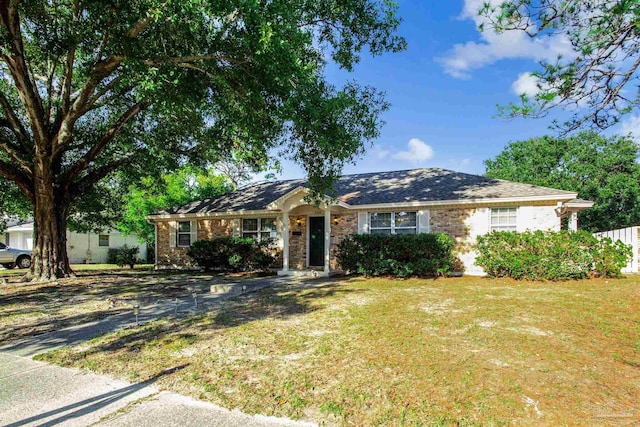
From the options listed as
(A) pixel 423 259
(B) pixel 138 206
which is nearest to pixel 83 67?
(A) pixel 423 259

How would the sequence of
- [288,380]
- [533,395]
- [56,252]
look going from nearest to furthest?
[533,395], [288,380], [56,252]

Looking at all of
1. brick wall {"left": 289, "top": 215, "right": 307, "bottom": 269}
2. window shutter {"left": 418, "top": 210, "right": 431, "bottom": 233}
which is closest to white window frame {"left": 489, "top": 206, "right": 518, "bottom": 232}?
window shutter {"left": 418, "top": 210, "right": 431, "bottom": 233}

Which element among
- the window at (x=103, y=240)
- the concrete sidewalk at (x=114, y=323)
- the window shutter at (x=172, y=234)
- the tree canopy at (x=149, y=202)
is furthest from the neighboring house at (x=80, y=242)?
the concrete sidewalk at (x=114, y=323)

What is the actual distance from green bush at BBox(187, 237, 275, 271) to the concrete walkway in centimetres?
1027

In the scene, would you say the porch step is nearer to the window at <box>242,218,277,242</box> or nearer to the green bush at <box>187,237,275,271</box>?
the green bush at <box>187,237,275,271</box>

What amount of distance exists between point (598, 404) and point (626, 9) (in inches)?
146

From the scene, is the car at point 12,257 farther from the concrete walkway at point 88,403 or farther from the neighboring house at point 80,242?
the concrete walkway at point 88,403

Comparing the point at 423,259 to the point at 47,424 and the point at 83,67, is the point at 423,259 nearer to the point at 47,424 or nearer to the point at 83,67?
the point at 47,424

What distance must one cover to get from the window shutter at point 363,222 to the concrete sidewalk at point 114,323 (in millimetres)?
5041

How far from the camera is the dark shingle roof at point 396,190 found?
12.7 metres

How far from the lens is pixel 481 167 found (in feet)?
120

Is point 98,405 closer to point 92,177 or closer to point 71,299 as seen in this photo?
point 71,299

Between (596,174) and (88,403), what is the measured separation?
32476 mm

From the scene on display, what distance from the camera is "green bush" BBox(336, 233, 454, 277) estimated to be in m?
12.1
